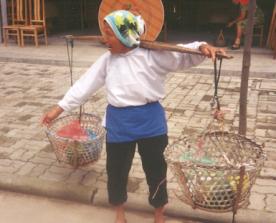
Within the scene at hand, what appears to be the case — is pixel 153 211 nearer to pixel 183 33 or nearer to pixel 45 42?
pixel 45 42

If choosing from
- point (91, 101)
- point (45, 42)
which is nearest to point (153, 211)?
point (91, 101)

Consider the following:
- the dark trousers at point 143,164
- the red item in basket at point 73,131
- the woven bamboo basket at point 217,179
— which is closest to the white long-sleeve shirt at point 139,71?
the dark trousers at point 143,164

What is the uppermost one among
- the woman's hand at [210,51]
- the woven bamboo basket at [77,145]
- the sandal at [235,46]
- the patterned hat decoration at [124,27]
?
the patterned hat decoration at [124,27]

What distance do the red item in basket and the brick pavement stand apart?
0.42 m

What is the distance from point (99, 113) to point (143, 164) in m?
2.77

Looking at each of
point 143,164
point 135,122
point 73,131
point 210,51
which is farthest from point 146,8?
point 210,51

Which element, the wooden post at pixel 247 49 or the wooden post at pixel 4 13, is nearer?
the wooden post at pixel 247 49

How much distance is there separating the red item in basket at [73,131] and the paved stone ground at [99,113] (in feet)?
1.36

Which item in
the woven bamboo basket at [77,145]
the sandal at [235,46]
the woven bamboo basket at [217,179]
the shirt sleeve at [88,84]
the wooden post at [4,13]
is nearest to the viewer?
the woven bamboo basket at [217,179]

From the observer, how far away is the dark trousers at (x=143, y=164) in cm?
313

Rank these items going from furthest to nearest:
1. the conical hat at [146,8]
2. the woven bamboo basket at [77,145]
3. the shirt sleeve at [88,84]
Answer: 1. the conical hat at [146,8]
2. the woven bamboo basket at [77,145]
3. the shirt sleeve at [88,84]

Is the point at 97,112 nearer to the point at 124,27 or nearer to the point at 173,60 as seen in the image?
the point at 173,60

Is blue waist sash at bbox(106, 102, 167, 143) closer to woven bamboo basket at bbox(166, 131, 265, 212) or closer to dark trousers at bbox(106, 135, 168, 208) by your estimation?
dark trousers at bbox(106, 135, 168, 208)

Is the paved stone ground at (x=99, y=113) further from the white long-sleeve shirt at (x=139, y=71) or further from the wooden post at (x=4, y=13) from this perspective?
the wooden post at (x=4, y=13)
